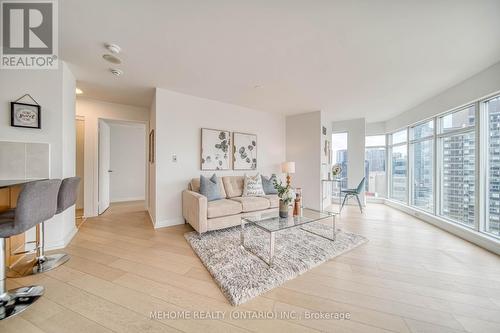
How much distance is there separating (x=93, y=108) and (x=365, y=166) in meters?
7.05

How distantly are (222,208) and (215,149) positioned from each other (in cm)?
148

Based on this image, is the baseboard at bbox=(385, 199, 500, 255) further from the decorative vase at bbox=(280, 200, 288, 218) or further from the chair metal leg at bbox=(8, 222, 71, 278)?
the chair metal leg at bbox=(8, 222, 71, 278)

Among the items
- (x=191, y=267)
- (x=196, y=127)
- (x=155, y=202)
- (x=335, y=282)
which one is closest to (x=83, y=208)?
(x=155, y=202)

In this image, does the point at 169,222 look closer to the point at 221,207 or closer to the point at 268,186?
the point at 221,207

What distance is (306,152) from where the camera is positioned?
16.3 ft

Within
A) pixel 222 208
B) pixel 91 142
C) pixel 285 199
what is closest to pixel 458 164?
pixel 285 199

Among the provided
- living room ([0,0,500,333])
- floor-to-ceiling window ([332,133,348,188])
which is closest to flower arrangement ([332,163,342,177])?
floor-to-ceiling window ([332,133,348,188])

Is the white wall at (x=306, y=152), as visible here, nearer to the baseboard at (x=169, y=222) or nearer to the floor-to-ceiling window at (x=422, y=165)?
the floor-to-ceiling window at (x=422, y=165)

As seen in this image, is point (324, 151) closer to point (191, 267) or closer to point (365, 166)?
point (365, 166)

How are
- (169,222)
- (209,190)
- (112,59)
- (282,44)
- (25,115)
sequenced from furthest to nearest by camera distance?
(169,222) → (209,190) → (112,59) → (25,115) → (282,44)

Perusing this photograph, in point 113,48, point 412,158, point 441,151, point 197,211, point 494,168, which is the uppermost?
point 113,48

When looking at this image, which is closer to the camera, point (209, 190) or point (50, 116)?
point (50, 116)

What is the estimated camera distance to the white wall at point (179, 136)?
11.2 feet

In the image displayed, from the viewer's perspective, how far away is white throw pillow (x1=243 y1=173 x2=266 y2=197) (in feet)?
12.6
